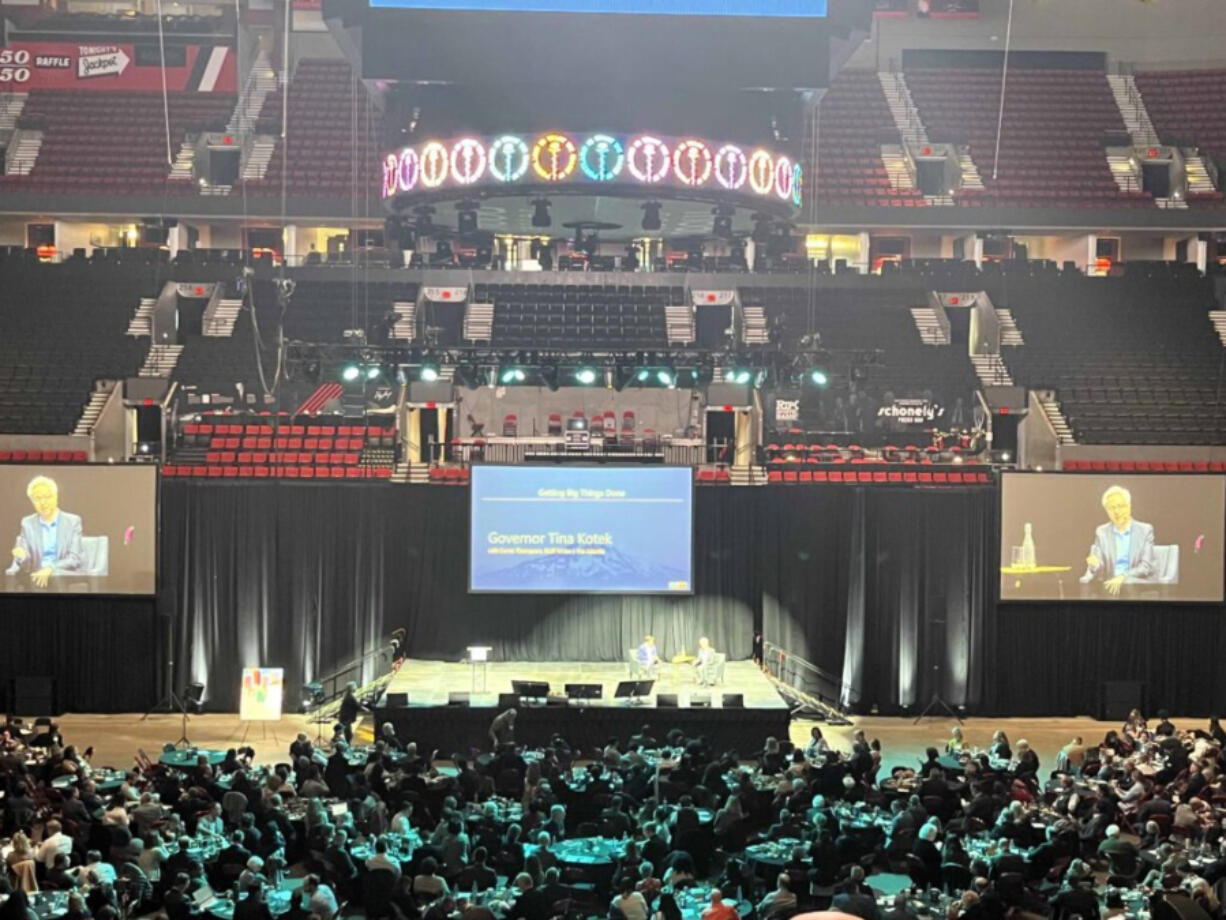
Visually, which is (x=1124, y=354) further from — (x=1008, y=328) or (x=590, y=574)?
(x=590, y=574)

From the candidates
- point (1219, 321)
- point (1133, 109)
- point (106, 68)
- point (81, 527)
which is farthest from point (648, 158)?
point (106, 68)

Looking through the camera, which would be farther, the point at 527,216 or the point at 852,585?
the point at 852,585

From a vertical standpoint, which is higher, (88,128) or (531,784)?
(88,128)

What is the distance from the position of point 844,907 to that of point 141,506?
16.7m

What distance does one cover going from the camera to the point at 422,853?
1538 cm

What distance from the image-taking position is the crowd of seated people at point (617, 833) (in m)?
13.9

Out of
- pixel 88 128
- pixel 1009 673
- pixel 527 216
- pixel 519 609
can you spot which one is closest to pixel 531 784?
pixel 527 216

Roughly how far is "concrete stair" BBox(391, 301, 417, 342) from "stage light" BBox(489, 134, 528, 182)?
69.3 feet

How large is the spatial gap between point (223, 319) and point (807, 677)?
53.0 ft

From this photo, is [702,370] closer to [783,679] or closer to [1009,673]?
[783,679]

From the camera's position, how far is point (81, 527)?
26.8 meters

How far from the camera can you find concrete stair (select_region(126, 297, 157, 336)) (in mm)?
35281

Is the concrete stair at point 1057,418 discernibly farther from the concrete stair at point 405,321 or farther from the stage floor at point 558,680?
the concrete stair at point 405,321

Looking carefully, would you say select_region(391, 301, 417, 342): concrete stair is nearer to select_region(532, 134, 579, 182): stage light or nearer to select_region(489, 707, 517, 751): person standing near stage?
select_region(489, 707, 517, 751): person standing near stage
